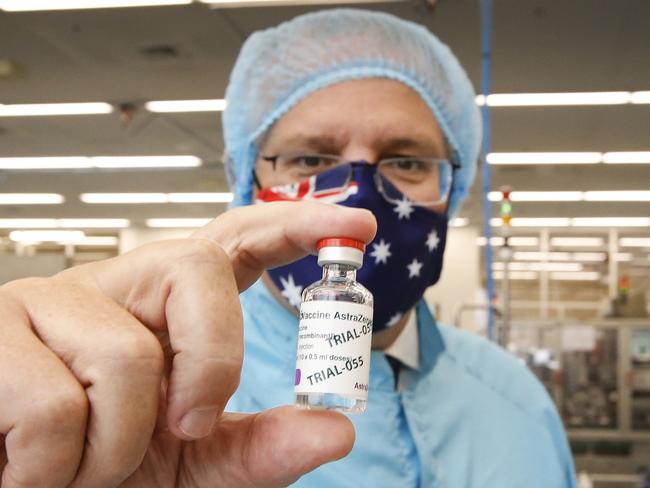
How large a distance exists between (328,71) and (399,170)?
9.1 inches

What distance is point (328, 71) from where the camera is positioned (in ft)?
3.90

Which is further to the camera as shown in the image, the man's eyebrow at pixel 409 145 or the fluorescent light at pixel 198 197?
the fluorescent light at pixel 198 197

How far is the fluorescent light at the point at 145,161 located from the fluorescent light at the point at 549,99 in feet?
12.1

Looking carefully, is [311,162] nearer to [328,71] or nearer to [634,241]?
[328,71]

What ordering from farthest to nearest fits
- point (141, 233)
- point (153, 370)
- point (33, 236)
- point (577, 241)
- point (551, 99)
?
1. point (141, 233)
2. point (577, 241)
3. point (551, 99)
4. point (33, 236)
5. point (153, 370)

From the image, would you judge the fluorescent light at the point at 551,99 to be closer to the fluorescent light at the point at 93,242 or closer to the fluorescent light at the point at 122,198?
the fluorescent light at the point at 93,242

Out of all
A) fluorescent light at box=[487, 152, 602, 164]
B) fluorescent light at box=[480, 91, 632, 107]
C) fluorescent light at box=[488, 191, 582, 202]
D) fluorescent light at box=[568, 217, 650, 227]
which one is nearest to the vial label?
fluorescent light at box=[568, 217, 650, 227]

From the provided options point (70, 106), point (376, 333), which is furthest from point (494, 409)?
point (70, 106)

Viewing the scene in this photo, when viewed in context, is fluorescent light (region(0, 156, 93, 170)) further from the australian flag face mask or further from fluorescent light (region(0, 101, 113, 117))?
the australian flag face mask

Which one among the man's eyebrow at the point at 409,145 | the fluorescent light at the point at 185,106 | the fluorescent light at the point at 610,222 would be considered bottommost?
the man's eyebrow at the point at 409,145

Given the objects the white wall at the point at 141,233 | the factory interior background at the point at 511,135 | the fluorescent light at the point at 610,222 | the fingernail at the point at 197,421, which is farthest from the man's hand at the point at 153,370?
the white wall at the point at 141,233

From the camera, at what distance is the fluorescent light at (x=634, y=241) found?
550cm

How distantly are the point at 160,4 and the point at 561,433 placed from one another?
360cm

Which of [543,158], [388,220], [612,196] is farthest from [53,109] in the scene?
[388,220]
